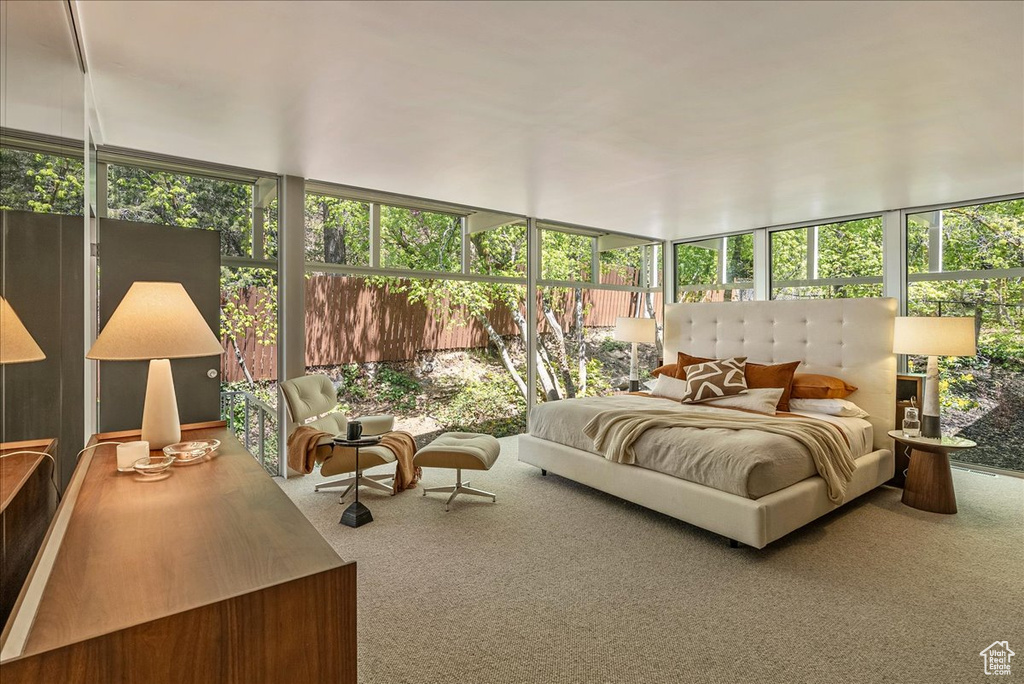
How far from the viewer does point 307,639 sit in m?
1.04

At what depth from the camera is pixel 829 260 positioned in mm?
5352

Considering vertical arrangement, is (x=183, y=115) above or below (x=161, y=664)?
above

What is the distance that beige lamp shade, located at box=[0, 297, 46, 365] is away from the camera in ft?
2.70

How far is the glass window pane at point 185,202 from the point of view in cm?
358

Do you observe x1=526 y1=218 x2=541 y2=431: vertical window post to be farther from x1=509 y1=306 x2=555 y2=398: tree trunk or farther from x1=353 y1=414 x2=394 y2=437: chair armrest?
x1=353 y1=414 x2=394 y2=437: chair armrest

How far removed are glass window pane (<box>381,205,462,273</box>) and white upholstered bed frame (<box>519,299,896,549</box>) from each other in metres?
2.05

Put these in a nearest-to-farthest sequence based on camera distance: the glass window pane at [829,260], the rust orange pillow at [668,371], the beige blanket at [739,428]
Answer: the beige blanket at [739,428] → the glass window pane at [829,260] → the rust orange pillow at [668,371]

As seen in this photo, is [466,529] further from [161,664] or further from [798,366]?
[798,366]

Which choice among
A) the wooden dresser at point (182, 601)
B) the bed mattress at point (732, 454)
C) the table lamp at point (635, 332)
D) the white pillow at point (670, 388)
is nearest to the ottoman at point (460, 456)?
the bed mattress at point (732, 454)

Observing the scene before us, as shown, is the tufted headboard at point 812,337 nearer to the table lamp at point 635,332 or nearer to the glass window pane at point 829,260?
the table lamp at point 635,332

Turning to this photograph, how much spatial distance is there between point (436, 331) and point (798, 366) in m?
3.64

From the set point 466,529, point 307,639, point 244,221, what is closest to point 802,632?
point 466,529

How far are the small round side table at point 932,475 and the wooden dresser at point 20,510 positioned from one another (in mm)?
4477

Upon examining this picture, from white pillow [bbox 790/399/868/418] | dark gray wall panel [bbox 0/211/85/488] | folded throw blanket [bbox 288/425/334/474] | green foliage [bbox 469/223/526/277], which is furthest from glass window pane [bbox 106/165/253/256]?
white pillow [bbox 790/399/868/418]
